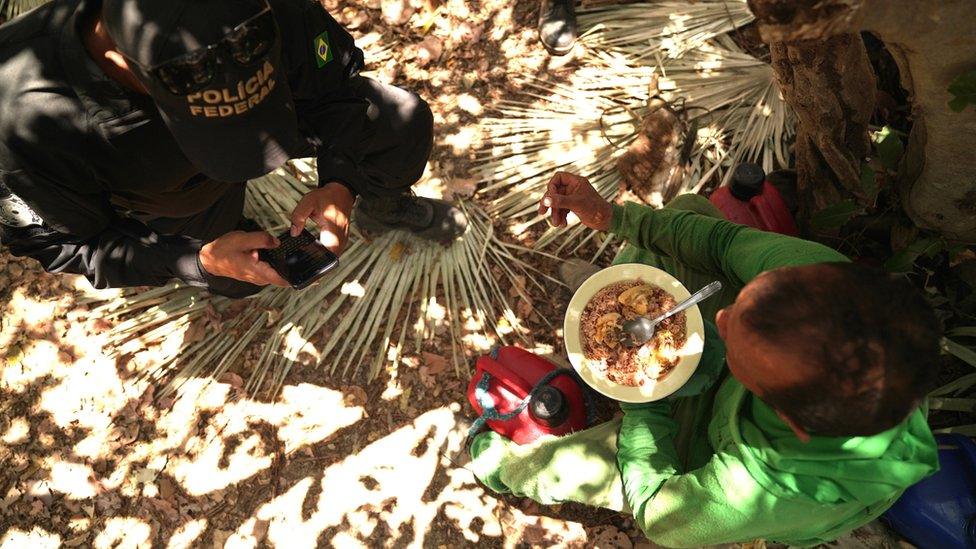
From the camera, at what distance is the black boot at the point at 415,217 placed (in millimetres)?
3414

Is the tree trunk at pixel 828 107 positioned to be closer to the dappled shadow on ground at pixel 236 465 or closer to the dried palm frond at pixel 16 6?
the dappled shadow on ground at pixel 236 465

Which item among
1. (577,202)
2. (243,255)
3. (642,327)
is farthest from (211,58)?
(642,327)

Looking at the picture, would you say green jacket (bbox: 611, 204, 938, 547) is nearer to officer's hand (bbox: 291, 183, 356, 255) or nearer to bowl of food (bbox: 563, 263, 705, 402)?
bowl of food (bbox: 563, 263, 705, 402)

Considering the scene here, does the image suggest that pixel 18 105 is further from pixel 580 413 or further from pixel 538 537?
pixel 538 537

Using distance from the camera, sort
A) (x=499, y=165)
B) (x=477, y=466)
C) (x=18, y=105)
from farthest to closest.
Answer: (x=499, y=165) → (x=477, y=466) → (x=18, y=105)

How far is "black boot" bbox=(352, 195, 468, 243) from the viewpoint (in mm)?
3414

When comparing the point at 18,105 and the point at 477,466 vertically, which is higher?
the point at 18,105

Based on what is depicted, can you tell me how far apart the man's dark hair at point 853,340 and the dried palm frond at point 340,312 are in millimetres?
2059

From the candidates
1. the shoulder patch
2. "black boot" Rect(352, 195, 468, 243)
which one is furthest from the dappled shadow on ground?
the shoulder patch

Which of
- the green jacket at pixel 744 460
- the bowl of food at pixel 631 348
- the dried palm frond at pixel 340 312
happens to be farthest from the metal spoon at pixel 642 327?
the dried palm frond at pixel 340 312

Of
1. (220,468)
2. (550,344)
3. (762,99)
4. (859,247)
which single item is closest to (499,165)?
(550,344)

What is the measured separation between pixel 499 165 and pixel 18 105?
239 centimetres

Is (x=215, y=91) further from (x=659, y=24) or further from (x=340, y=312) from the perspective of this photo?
(x=659, y=24)

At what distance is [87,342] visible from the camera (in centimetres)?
368
